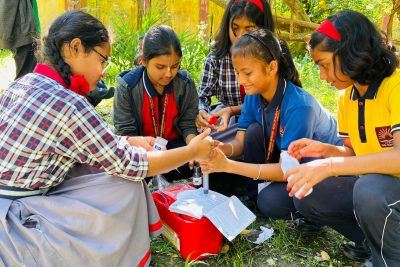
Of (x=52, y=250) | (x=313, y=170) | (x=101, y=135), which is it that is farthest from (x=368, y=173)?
(x=52, y=250)

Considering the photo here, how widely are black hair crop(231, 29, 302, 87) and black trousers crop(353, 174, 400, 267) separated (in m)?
0.93

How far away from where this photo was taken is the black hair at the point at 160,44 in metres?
2.69

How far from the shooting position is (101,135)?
178cm

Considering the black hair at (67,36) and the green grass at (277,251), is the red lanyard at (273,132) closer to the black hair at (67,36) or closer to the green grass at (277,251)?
the green grass at (277,251)

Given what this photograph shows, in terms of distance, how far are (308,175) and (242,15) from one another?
161cm

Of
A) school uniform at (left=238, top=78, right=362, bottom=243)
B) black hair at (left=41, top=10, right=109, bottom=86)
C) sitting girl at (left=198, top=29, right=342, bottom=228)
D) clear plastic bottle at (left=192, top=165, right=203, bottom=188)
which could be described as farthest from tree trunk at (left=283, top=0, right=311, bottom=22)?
black hair at (left=41, top=10, right=109, bottom=86)

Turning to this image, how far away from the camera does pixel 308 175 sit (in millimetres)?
1869

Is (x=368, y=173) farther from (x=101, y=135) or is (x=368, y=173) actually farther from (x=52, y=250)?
(x=52, y=250)

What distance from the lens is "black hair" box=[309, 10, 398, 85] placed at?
1.91 meters

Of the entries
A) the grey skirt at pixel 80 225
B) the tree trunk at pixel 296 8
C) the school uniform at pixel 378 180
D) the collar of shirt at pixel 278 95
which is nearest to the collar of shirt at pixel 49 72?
the grey skirt at pixel 80 225

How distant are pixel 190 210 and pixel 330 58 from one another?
1.09 metres

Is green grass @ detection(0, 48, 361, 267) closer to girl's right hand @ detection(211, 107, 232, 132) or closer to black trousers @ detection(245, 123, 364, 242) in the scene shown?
black trousers @ detection(245, 123, 364, 242)

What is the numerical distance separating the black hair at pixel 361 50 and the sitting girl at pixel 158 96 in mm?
1165

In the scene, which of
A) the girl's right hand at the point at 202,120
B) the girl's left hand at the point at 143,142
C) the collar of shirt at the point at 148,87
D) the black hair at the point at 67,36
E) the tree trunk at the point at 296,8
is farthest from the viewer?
the tree trunk at the point at 296,8
